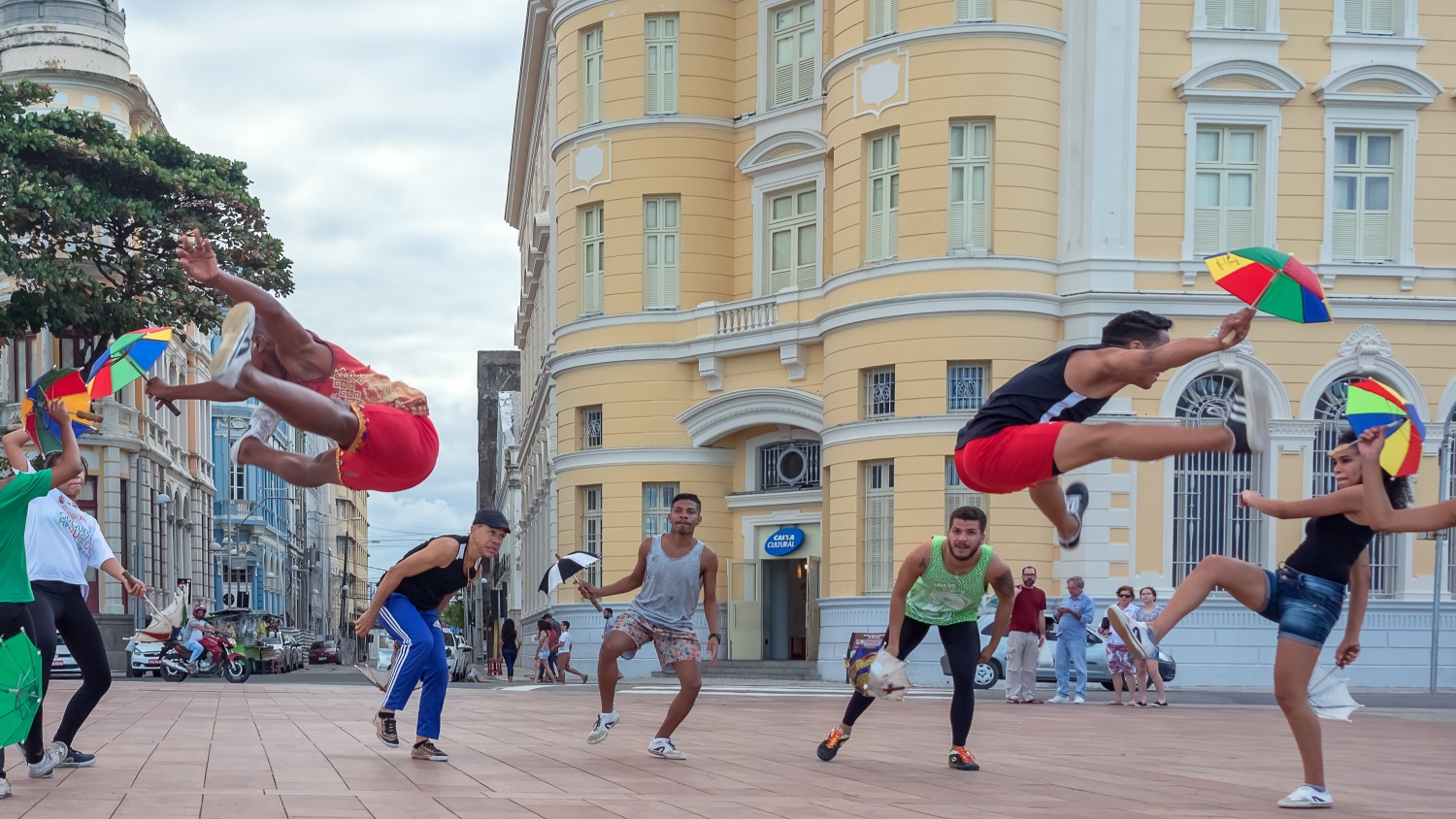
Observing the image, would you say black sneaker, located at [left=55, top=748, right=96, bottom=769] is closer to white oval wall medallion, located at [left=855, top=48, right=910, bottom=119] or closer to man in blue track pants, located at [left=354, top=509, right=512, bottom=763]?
man in blue track pants, located at [left=354, top=509, right=512, bottom=763]

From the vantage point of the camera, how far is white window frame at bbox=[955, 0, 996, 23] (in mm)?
31250

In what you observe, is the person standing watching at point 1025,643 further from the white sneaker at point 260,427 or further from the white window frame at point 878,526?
the white sneaker at point 260,427

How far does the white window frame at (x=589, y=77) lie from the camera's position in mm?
38500

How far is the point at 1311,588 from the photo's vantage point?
10484 mm

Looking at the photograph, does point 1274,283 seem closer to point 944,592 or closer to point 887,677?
point 887,677

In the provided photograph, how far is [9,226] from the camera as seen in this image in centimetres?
2764

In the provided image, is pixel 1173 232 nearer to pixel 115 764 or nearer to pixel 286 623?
pixel 115 764

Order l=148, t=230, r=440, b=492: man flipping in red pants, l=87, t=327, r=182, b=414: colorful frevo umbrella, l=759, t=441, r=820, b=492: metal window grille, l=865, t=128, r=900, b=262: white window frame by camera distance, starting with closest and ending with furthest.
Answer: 1. l=148, t=230, r=440, b=492: man flipping in red pants
2. l=87, t=327, r=182, b=414: colorful frevo umbrella
3. l=865, t=128, r=900, b=262: white window frame
4. l=759, t=441, r=820, b=492: metal window grille

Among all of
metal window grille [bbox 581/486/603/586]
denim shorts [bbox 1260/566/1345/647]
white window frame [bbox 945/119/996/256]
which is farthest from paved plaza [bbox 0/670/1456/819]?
metal window grille [bbox 581/486/603/586]

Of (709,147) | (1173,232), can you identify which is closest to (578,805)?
(1173,232)

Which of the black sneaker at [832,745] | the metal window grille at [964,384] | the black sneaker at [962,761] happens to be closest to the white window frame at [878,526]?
the metal window grille at [964,384]

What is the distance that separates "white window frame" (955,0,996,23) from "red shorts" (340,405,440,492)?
26261 millimetres

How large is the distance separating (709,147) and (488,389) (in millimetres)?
57915

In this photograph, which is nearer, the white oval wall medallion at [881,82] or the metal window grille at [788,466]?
the white oval wall medallion at [881,82]
